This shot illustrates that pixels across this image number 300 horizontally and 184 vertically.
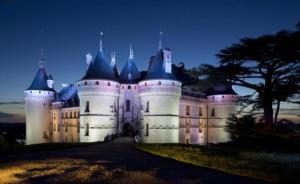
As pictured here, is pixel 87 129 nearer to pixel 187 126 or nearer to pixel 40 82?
pixel 187 126

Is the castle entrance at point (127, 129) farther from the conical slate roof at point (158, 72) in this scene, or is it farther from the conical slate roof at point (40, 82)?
the conical slate roof at point (40, 82)

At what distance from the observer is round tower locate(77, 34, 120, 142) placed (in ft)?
107

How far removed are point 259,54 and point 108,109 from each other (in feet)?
53.8

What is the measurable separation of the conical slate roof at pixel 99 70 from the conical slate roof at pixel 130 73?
2633 mm

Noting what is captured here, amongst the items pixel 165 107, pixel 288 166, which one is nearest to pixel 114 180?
pixel 288 166

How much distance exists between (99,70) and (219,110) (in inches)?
714

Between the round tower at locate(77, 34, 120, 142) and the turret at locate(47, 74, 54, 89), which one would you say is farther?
the turret at locate(47, 74, 54, 89)

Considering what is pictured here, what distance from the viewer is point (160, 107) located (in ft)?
106

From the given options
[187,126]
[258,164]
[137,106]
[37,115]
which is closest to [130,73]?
[137,106]

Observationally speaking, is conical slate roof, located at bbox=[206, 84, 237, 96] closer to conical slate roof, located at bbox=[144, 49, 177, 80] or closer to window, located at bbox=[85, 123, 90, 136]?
conical slate roof, located at bbox=[144, 49, 177, 80]

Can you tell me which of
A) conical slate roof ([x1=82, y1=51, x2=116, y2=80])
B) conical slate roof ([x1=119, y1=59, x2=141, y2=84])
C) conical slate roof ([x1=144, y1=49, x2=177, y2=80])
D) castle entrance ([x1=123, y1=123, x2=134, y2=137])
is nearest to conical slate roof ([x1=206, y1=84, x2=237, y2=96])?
conical slate roof ([x1=119, y1=59, x2=141, y2=84])

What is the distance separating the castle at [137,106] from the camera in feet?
107

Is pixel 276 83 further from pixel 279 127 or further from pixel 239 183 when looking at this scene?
pixel 239 183

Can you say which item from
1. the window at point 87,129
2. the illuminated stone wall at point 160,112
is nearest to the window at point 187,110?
the illuminated stone wall at point 160,112
